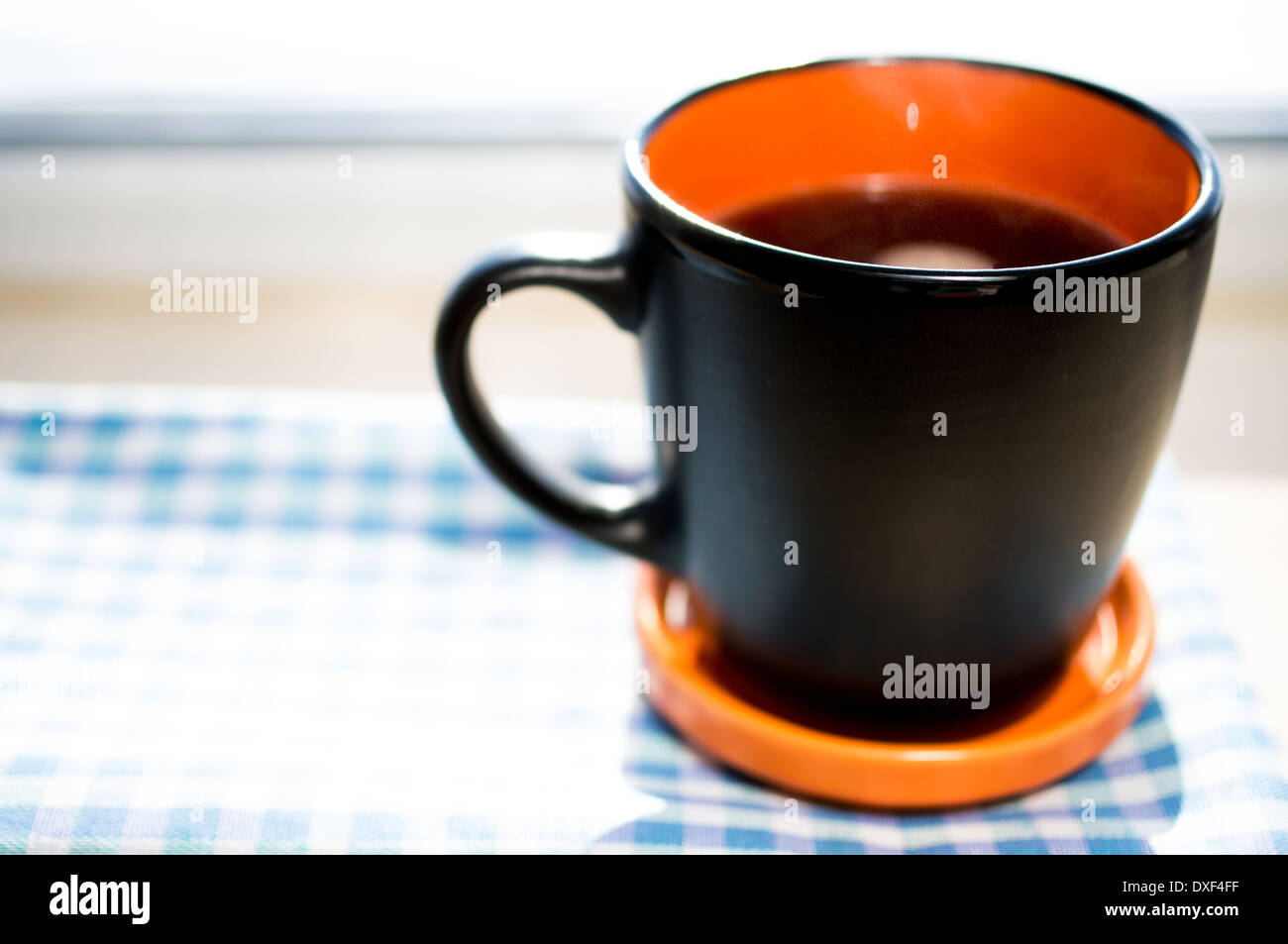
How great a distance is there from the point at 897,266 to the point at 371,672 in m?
0.20

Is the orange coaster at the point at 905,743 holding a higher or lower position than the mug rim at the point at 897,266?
lower

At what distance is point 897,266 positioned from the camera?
253 millimetres

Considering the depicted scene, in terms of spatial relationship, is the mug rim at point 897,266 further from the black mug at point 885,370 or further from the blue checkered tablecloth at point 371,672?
the blue checkered tablecloth at point 371,672

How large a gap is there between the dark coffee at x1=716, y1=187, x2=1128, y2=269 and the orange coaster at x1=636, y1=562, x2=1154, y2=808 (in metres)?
0.11

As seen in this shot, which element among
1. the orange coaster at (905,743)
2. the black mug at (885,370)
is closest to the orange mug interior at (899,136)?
the black mug at (885,370)

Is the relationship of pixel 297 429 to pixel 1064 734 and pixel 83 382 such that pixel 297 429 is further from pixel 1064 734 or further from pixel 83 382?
pixel 1064 734

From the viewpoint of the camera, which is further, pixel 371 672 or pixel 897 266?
pixel 371 672

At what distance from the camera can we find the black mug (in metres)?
0.26

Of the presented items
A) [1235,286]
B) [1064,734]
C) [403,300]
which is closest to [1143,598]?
[1064,734]

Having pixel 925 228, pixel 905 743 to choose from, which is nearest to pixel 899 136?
pixel 925 228

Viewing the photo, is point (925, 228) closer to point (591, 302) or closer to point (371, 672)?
point (591, 302)

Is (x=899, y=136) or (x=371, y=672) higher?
(x=899, y=136)

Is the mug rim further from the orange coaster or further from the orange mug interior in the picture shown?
the orange coaster

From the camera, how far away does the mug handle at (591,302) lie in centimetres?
31
